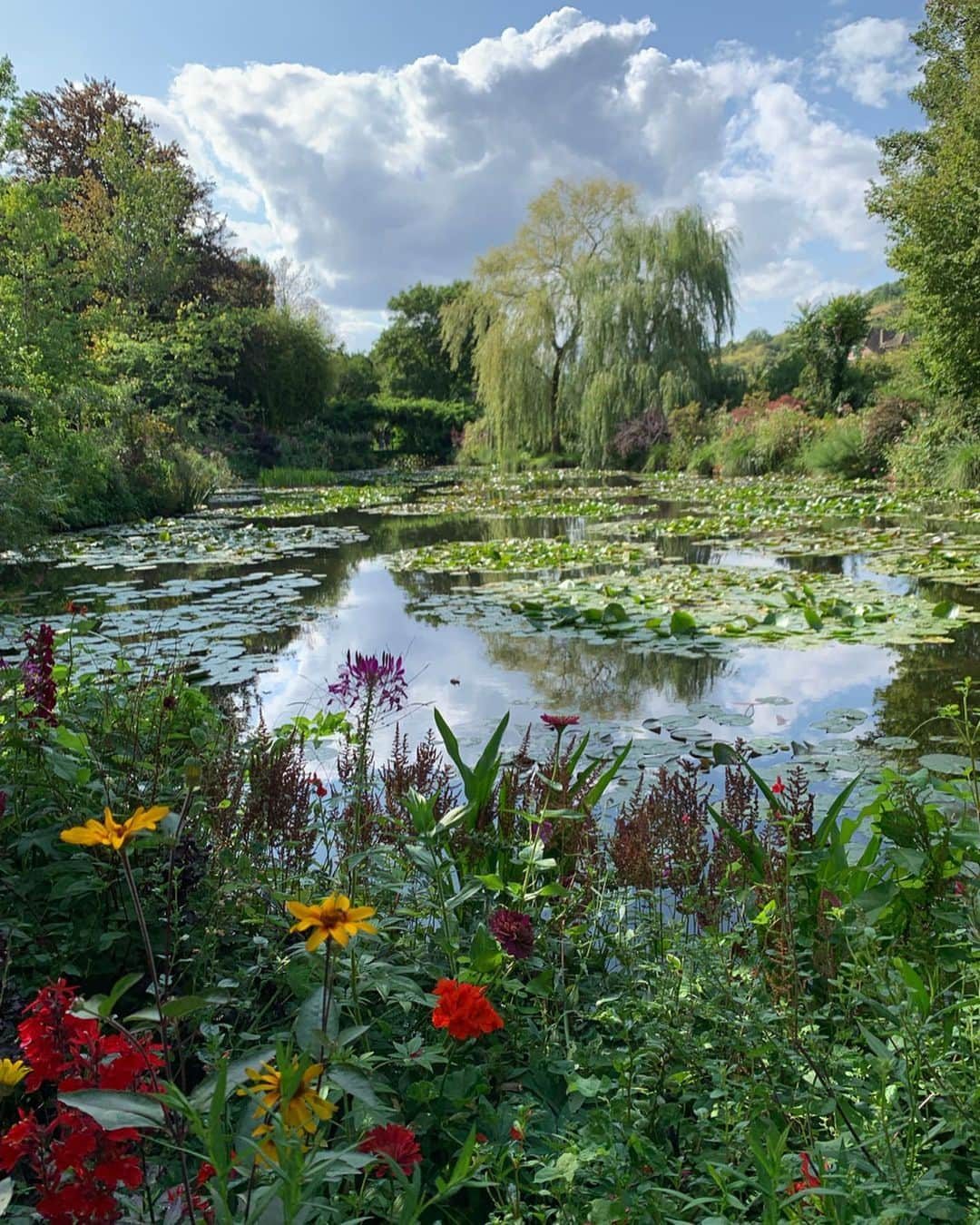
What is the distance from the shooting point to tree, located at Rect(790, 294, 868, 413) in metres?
20.9

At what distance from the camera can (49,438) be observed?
898cm

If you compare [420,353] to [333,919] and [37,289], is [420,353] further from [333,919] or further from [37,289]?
[333,919]

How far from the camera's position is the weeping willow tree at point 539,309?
21688 mm

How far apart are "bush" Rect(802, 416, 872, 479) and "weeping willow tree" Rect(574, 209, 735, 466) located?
486cm

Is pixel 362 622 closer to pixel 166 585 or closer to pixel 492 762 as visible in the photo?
pixel 166 585

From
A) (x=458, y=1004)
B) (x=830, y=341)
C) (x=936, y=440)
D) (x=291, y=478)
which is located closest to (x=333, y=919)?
(x=458, y=1004)

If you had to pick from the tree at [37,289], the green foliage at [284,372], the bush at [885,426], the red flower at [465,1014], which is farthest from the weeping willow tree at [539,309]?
the red flower at [465,1014]

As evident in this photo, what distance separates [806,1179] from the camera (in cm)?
99

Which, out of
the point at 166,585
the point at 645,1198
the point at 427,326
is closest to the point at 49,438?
the point at 166,585

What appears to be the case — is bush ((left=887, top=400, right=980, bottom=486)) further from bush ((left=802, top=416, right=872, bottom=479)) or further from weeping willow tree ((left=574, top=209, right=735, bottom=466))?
weeping willow tree ((left=574, top=209, right=735, bottom=466))

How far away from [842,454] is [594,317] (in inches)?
300

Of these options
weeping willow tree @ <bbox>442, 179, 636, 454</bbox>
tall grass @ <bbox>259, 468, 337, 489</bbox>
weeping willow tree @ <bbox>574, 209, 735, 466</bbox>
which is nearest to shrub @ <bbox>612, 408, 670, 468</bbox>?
weeping willow tree @ <bbox>574, 209, 735, 466</bbox>

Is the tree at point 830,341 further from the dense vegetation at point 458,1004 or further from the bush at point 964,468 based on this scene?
the dense vegetation at point 458,1004

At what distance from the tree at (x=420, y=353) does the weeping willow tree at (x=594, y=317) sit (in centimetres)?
1863
